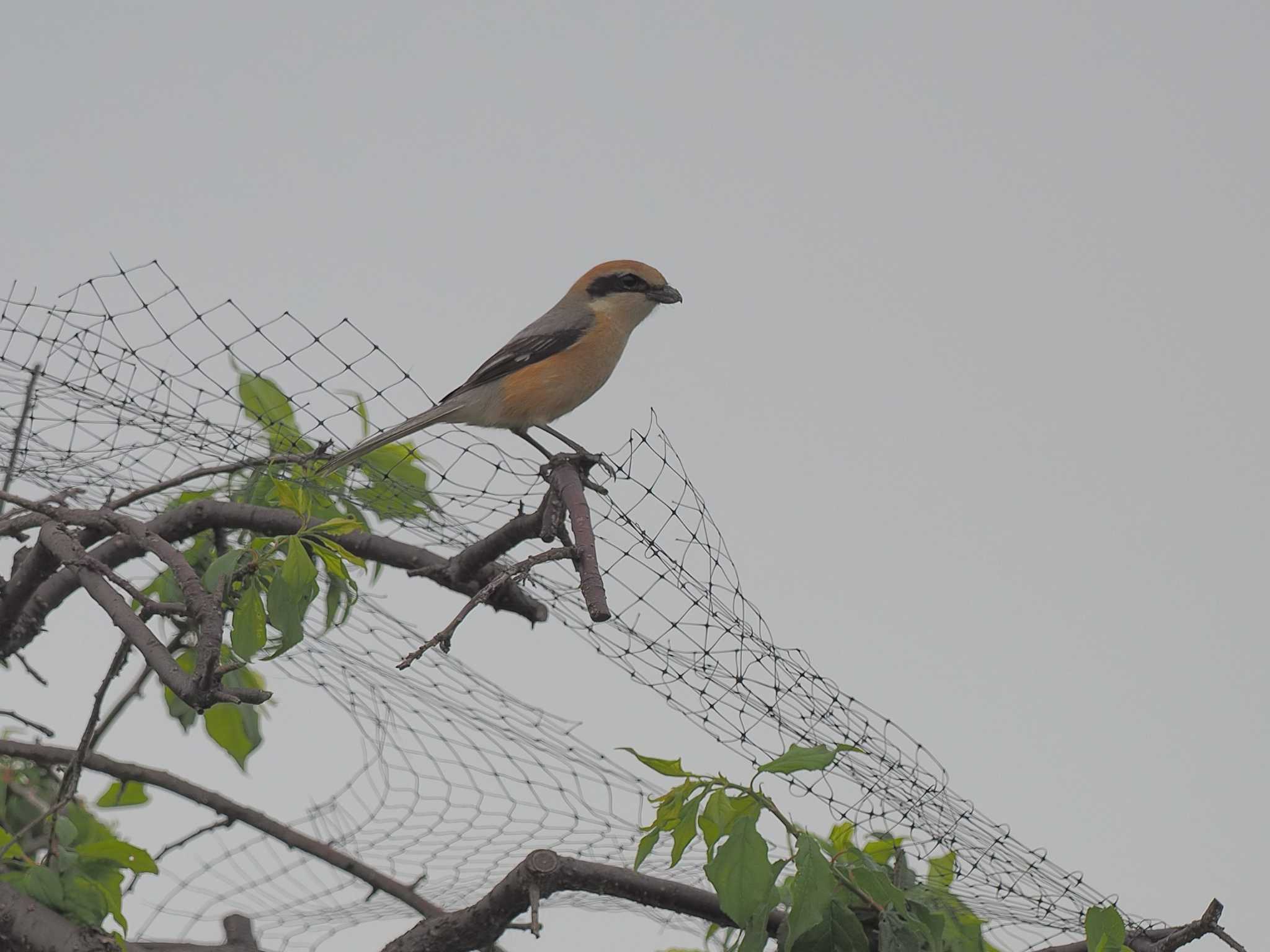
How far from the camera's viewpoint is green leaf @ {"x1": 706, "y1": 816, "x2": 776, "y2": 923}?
1865 mm

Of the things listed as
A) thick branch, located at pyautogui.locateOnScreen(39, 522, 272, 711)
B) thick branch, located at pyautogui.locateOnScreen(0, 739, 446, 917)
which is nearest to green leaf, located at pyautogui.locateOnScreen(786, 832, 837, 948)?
thick branch, located at pyautogui.locateOnScreen(39, 522, 272, 711)

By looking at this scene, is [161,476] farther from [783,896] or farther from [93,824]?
[783,896]

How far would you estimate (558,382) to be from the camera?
386 centimetres

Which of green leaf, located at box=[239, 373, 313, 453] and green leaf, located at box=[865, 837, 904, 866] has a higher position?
green leaf, located at box=[239, 373, 313, 453]

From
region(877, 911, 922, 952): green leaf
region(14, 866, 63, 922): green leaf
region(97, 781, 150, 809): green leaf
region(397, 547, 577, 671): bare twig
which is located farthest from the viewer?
region(97, 781, 150, 809): green leaf

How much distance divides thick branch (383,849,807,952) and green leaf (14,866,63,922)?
643mm

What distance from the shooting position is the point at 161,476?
10.6ft

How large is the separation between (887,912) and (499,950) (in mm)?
1021

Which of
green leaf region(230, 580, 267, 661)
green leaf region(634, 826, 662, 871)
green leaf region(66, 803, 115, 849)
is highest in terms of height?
green leaf region(634, 826, 662, 871)

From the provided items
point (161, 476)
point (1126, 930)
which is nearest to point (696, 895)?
point (1126, 930)

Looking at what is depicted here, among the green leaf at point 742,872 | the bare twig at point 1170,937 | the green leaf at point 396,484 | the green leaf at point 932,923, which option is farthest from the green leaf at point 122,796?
the bare twig at point 1170,937

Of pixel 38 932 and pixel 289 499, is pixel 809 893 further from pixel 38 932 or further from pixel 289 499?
pixel 38 932

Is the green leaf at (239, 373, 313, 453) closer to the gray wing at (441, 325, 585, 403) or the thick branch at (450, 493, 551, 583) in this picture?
the thick branch at (450, 493, 551, 583)

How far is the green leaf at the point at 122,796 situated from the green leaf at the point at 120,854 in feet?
1.53
